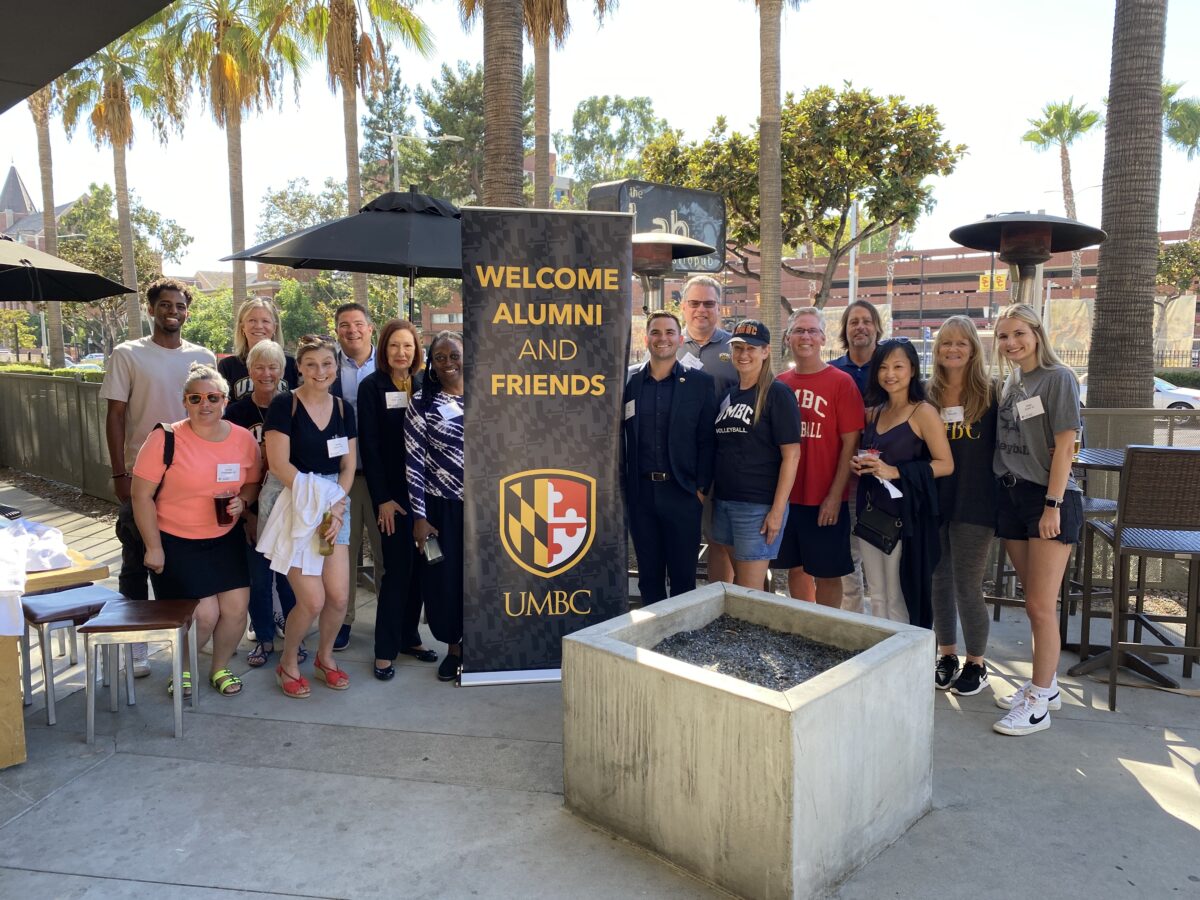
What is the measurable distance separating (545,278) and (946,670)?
9.33 feet

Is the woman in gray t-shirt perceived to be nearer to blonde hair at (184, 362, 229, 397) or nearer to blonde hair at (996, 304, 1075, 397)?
blonde hair at (996, 304, 1075, 397)

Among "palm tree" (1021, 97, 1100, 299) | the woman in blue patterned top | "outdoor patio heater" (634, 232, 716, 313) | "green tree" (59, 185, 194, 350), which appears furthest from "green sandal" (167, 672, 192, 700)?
"palm tree" (1021, 97, 1100, 299)

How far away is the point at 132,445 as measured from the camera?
15.4ft

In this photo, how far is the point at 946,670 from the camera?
4242mm

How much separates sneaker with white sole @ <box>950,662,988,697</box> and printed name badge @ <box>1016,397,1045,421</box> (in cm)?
130

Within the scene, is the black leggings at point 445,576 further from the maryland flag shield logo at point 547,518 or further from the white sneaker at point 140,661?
the white sneaker at point 140,661

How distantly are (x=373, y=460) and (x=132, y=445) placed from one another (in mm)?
1469

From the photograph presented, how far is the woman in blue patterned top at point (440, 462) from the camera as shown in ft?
13.9

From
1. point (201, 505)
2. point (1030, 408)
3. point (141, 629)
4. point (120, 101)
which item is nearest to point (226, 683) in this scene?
point (141, 629)

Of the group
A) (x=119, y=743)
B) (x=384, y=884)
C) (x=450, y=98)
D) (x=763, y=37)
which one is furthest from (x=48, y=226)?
(x=384, y=884)

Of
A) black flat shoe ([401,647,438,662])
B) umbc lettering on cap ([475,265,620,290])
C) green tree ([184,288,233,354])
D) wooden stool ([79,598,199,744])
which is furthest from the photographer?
green tree ([184,288,233,354])

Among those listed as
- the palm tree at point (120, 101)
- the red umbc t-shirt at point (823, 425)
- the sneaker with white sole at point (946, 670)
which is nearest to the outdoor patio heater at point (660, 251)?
the red umbc t-shirt at point (823, 425)

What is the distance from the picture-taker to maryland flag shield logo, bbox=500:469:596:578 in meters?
4.24

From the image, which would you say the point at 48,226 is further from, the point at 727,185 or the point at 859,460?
the point at 859,460
